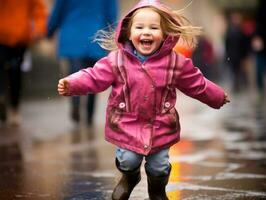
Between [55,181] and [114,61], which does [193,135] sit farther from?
[114,61]

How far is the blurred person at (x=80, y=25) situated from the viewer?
32.0 ft

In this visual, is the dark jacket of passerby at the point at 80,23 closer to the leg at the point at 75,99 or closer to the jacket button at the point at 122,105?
the leg at the point at 75,99

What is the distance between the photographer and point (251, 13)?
41.0 metres

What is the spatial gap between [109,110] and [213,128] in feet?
19.0

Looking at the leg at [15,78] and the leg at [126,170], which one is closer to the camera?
the leg at [126,170]

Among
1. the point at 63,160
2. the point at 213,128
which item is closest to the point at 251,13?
the point at 213,128

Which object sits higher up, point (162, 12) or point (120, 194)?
point (162, 12)

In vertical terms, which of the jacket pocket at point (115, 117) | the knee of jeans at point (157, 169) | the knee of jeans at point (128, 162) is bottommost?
the knee of jeans at point (157, 169)

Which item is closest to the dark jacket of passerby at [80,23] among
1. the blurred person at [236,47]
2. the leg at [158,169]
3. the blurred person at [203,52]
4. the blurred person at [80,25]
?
the blurred person at [80,25]

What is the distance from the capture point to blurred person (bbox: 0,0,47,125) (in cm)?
993

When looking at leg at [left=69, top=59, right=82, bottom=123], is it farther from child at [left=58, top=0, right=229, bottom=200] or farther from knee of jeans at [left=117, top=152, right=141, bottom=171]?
knee of jeans at [left=117, top=152, right=141, bottom=171]

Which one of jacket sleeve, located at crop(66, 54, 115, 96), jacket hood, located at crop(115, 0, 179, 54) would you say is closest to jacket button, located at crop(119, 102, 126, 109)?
jacket sleeve, located at crop(66, 54, 115, 96)

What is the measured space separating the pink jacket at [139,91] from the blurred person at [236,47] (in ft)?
53.2

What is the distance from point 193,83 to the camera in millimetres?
4871
